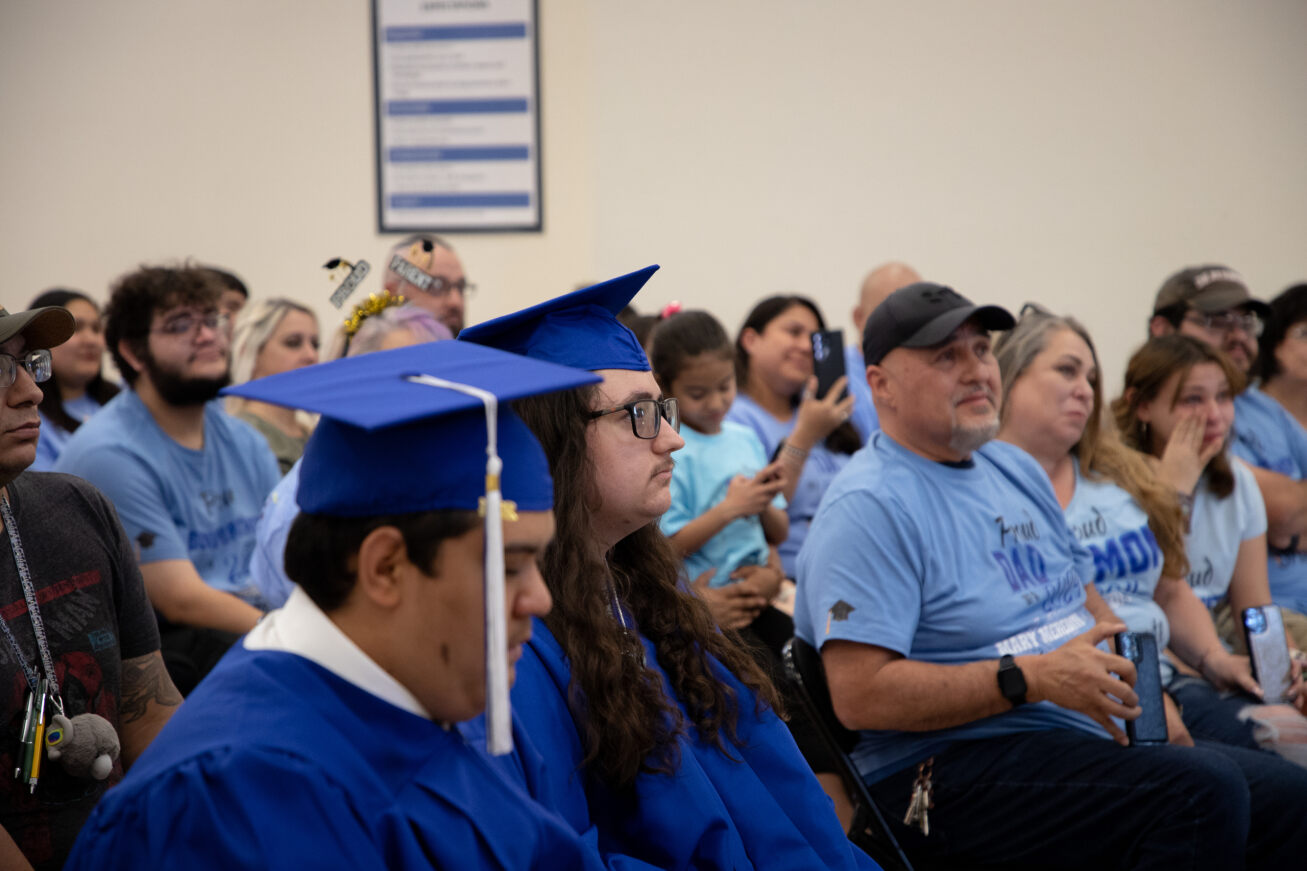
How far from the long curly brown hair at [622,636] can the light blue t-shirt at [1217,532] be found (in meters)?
1.81

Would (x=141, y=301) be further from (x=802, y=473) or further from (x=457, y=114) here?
(x=457, y=114)

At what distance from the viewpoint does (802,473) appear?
357 centimetres

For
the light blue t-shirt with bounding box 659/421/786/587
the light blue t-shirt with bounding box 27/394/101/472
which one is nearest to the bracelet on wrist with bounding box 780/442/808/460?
the light blue t-shirt with bounding box 659/421/786/587

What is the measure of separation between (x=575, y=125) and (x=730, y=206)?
908mm

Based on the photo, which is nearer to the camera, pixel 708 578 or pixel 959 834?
pixel 959 834

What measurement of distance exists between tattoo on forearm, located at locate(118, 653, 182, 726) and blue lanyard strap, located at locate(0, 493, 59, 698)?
0.15m

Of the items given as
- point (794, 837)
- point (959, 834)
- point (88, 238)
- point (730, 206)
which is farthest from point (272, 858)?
point (88, 238)

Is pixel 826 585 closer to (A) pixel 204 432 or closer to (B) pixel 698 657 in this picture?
(B) pixel 698 657

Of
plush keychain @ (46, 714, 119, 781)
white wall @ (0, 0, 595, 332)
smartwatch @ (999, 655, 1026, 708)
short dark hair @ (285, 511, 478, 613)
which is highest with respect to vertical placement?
white wall @ (0, 0, 595, 332)

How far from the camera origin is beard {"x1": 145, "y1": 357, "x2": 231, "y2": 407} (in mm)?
2900

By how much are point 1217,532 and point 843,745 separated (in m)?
1.48

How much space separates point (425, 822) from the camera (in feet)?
3.10

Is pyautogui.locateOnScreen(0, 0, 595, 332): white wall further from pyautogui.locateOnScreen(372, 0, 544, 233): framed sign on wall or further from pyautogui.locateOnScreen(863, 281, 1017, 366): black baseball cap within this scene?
pyautogui.locateOnScreen(863, 281, 1017, 366): black baseball cap

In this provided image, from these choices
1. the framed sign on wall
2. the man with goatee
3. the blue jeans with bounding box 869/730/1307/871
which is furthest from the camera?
the framed sign on wall
